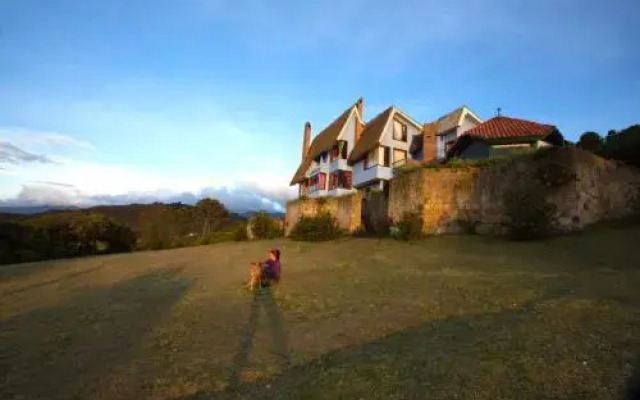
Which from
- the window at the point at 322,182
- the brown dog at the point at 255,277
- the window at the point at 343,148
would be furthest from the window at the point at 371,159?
the brown dog at the point at 255,277

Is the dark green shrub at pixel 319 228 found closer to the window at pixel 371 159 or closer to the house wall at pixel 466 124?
the window at pixel 371 159

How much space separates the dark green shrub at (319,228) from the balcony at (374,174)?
34.7ft

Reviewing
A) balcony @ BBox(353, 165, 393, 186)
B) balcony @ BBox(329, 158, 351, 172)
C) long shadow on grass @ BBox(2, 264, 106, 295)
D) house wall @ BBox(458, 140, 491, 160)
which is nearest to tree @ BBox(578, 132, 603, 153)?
house wall @ BBox(458, 140, 491, 160)

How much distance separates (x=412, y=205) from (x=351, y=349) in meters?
14.8

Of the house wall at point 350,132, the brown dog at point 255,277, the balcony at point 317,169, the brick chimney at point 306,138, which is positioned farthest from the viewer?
the brick chimney at point 306,138

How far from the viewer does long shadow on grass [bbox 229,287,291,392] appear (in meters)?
6.30

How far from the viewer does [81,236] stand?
35344 mm

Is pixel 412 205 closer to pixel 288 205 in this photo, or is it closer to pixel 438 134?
pixel 288 205

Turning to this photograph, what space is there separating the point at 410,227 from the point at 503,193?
162 inches

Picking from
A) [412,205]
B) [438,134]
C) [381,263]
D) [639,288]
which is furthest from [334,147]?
[639,288]

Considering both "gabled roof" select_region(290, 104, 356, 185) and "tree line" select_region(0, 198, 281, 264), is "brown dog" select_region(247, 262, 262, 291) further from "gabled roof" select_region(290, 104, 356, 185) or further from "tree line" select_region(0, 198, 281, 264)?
"gabled roof" select_region(290, 104, 356, 185)

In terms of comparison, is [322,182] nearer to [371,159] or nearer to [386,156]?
[371,159]

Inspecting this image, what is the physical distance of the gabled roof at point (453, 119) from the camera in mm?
35312

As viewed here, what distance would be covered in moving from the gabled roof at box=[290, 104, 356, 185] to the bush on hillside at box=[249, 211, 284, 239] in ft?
37.0
